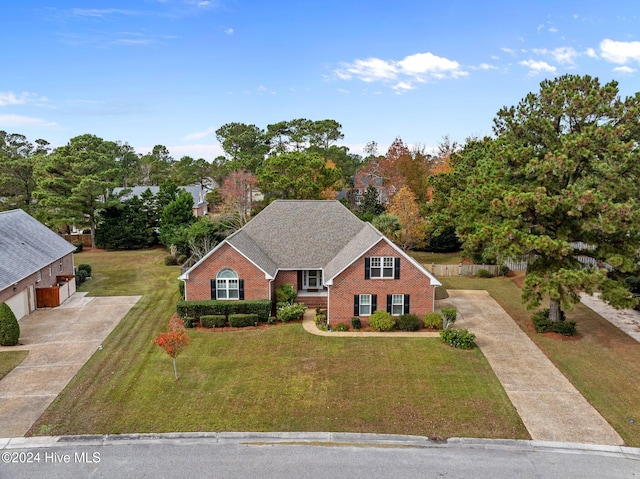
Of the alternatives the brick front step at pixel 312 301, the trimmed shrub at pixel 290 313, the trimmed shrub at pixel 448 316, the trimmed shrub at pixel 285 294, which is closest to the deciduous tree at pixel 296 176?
the brick front step at pixel 312 301

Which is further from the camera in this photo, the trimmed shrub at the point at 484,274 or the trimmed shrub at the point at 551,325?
the trimmed shrub at the point at 484,274

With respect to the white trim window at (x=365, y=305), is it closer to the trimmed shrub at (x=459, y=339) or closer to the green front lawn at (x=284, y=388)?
the green front lawn at (x=284, y=388)

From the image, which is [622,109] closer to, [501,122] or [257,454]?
[501,122]

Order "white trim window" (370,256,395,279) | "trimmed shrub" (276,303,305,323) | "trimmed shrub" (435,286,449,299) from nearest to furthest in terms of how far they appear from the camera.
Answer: "white trim window" (370,256,395,279) → "trimmed shrub" (276,303,305,323) → "trimmed shrub" (435,286,449,299)

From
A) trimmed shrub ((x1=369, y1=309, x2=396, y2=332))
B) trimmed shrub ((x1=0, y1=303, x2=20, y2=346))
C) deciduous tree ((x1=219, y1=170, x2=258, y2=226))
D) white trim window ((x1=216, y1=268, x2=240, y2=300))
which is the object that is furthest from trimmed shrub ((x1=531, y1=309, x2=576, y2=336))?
deciduous tree ((x1=219, y1=170, x2=258, y2=226))

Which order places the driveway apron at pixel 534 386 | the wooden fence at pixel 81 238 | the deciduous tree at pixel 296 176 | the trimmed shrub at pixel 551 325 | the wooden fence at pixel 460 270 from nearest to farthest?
the driveway apron at pixel 534 386 < the trimmed shrub at pixel 551 325 < the wooden fence at pixel 460 270 < the deciduous tree at pixel 296 176 < the wooden fence at pixel 81 238

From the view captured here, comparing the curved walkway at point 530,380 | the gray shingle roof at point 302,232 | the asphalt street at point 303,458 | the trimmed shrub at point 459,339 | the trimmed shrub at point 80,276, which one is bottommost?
the asphalt street at point 303,458

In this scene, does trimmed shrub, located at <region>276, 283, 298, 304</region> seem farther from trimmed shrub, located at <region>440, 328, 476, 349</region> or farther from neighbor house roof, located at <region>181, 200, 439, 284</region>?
trimmed shrub, located at <region>440, 328, 476, 349</region>

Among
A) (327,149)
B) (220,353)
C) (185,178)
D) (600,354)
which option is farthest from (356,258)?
(185,178)
